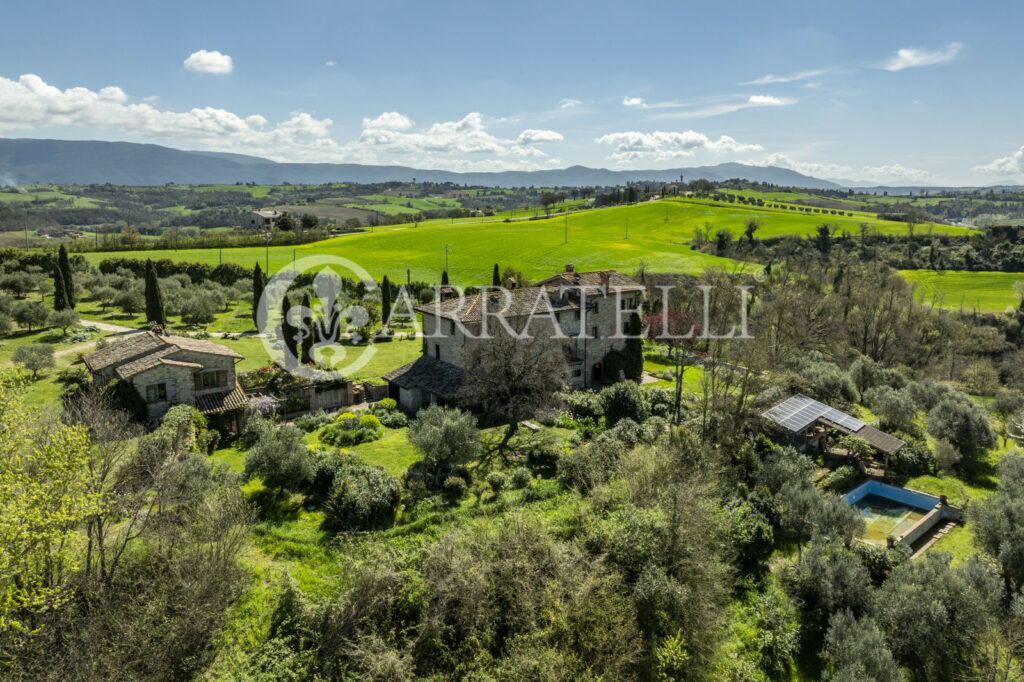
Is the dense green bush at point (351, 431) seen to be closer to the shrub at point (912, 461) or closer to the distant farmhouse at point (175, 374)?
the distant farmhouse at point (175, 374)

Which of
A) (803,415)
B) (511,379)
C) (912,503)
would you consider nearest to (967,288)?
(803,415)

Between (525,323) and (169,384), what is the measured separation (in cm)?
1916

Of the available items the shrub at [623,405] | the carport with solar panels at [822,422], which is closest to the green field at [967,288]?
the carport with solar panels at [822,422]

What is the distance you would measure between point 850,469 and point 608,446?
12.9 m

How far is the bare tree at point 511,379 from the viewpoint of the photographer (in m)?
29.8

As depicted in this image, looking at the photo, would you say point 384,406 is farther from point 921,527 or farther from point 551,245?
point 551,245

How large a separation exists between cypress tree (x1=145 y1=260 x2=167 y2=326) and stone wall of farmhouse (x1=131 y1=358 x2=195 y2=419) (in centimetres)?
2709

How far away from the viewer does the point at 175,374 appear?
91.9 feet

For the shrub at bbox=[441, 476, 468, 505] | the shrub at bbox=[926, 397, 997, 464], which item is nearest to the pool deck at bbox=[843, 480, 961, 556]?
the shrub at bbox=[926, 397, 997, 464]

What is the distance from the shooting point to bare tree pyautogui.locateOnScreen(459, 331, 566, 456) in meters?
29.8

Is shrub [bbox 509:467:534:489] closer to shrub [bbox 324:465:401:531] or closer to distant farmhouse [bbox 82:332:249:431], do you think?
shrub [bbox 324:465:401:531]

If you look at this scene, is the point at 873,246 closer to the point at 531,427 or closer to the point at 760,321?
the point at 760,321

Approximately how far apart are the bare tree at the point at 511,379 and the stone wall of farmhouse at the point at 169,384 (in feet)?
45.0

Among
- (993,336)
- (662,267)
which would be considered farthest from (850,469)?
(662,267)
